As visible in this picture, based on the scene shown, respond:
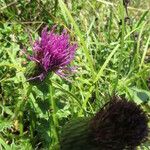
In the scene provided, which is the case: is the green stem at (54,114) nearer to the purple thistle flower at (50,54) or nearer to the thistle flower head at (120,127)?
the purple thistle flower at (50,54)

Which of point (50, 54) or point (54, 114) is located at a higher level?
point (50, 54)

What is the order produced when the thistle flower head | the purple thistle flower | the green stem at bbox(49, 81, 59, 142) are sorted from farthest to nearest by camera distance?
the green stem at bbox(49, 81, 59, 142), the purple thistle flower, the thistle flower head

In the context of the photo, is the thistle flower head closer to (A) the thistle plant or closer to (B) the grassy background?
(A) the thistle plant

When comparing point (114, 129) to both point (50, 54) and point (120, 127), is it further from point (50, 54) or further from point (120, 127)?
point (50, 54)

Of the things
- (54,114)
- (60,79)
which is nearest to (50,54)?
(54,114)

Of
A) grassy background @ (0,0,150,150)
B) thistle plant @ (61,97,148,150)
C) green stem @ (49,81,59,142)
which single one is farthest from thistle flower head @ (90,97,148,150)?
green stem @ (49,81,59,142)

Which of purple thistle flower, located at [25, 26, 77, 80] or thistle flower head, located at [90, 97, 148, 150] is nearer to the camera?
thistle flower head, located at [90, 97, 148, 150]
